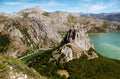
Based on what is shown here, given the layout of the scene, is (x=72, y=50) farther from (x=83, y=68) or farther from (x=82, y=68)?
(x=83, y=68)

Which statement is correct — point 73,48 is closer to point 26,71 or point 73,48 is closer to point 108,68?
point 108,68

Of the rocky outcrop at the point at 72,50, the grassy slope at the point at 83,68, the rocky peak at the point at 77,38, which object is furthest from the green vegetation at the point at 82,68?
the rocky peak at the point at 77,38

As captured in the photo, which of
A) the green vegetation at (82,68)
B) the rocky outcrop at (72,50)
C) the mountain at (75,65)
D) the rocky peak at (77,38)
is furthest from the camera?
the rocky peak at (77,38)

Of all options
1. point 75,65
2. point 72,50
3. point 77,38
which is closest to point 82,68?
point 75,65

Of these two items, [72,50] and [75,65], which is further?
[72,50]

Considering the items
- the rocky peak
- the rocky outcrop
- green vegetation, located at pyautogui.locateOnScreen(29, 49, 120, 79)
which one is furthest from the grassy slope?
the rocky peak

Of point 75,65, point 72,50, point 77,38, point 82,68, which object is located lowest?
point 82,68

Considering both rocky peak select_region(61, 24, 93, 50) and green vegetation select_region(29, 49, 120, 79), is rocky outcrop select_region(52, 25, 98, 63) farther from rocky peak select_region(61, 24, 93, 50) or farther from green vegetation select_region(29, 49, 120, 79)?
green vegetation select_region(29, 49, 120, 79)

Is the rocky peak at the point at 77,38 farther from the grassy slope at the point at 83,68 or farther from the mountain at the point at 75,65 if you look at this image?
the grassy slope at the point at 83,68
